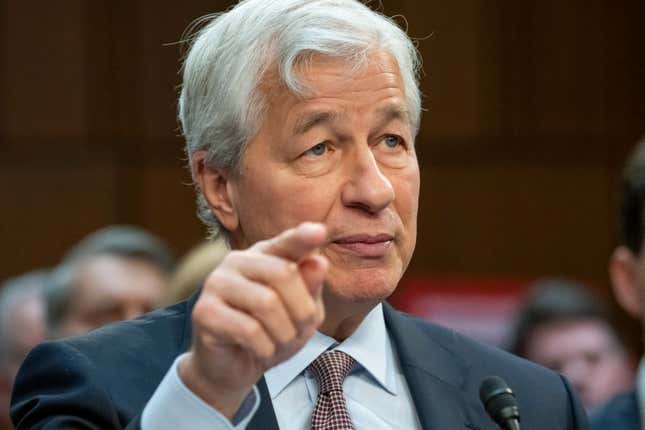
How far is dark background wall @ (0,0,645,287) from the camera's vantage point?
296 inches

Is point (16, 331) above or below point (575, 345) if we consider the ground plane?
below

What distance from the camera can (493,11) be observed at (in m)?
7.74

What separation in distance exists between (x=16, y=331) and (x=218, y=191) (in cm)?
314

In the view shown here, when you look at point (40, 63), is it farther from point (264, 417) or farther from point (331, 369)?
point (264, 417)

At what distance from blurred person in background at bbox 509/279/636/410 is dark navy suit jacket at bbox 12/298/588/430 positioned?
7.63ft

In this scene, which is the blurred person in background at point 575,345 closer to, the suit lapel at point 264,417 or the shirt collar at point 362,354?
the shirt collar at point 362,354

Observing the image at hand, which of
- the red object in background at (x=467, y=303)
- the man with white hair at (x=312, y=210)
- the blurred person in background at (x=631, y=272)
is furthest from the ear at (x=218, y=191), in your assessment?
the red object in background at (x=467, y=303)

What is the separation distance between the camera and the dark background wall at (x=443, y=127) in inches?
296

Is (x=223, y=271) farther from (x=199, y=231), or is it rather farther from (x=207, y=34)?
(x=199, y=231)

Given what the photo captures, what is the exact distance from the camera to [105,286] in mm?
4738

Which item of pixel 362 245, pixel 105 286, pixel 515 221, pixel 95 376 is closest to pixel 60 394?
pixel 95 376

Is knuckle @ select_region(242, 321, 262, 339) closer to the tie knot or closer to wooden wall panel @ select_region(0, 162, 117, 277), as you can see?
the tie knot

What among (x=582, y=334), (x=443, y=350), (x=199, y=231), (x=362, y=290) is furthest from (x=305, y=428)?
(x=199, y=231)

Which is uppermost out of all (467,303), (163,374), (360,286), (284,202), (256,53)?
(256,53)
